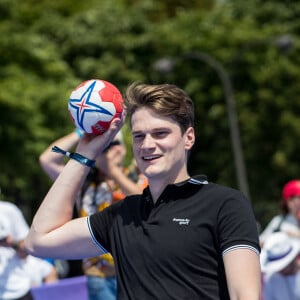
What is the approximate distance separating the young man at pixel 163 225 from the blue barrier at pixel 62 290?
13.8 ft

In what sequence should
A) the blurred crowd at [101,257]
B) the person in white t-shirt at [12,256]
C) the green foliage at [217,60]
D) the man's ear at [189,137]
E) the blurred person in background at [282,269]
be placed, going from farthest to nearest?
the green foliage at [217,60]
the blurred person in background at [282,269]
the person in white t-shirt at [12,256]
the blurred crowd at [101,257]
the man's ear at [189,137]

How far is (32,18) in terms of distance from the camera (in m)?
33.3

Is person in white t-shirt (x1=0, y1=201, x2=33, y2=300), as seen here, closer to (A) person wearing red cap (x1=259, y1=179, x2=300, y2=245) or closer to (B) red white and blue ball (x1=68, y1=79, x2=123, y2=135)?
(B) red white and blue ball (x1=68, y1=79, x2=123, y2=135)

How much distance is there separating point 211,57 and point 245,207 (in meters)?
28.9

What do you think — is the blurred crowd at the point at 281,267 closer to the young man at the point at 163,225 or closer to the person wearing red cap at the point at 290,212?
the person wearing red cap at the point at 290,212

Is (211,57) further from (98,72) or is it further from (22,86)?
(22,86)

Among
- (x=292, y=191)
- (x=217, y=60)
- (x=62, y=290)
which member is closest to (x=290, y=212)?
(x=292, y=191)

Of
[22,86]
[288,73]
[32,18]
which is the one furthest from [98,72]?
[22,86]

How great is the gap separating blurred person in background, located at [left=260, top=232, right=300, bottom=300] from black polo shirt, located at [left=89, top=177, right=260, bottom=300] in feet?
15.8

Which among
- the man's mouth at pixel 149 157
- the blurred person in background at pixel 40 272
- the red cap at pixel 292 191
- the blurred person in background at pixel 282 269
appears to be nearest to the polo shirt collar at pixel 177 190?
the man's mouth at pixel 149 157

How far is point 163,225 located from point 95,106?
901 mm

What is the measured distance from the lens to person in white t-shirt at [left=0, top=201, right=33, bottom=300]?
717 centimetres

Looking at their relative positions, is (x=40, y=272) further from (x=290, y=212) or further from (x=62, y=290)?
(x=290, y=212)

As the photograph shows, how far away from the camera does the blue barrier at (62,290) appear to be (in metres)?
8.09
